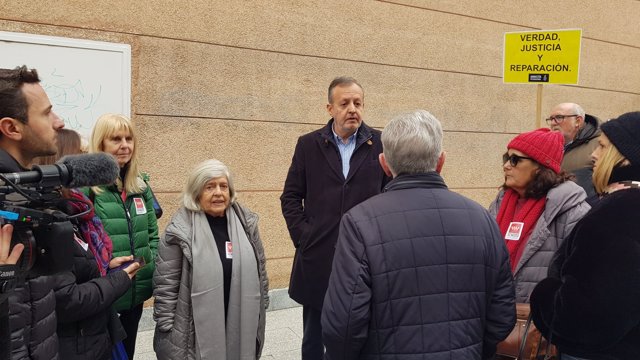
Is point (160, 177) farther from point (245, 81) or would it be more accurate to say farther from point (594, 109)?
point (594, 109)

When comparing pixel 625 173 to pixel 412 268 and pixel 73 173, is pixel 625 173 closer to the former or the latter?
pixel 412 268

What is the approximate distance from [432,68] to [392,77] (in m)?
0.64

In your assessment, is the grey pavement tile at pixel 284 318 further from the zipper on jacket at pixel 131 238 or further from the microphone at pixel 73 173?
the microphone at pixel 73 173

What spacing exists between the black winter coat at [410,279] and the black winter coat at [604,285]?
32 centimetres

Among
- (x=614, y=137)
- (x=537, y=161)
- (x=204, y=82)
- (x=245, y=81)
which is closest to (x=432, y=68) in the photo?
(x=245, y=81)

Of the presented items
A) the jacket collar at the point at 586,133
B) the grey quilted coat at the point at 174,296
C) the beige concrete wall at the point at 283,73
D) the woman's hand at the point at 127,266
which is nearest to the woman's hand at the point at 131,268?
the woman's hand at the point at 127,266

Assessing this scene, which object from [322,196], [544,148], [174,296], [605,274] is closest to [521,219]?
[544,148]

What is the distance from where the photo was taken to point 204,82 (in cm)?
502

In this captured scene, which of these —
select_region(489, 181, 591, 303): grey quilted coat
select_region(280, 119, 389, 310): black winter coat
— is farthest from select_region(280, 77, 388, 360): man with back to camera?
select_region(489, 181, 591, 303): grey quilted coat

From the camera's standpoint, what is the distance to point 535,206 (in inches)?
106

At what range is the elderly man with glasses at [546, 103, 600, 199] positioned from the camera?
4.46 m

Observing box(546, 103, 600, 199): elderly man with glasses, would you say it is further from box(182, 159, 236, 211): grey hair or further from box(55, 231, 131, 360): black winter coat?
box(55, 231, 131, 360): black winter coat

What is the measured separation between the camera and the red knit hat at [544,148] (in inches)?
106

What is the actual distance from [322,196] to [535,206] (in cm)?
126
